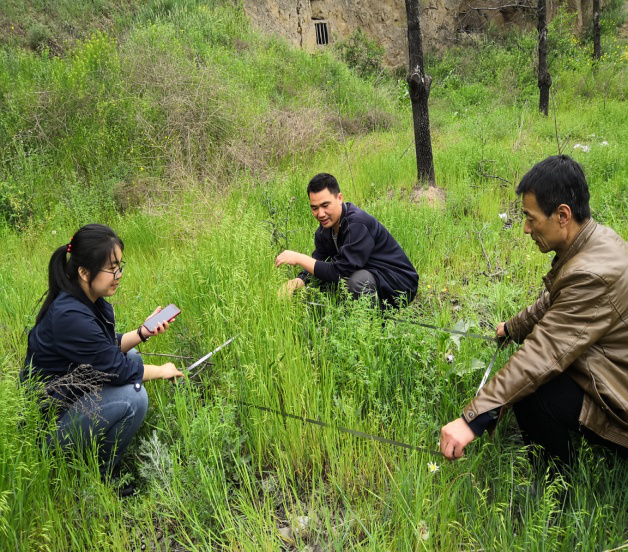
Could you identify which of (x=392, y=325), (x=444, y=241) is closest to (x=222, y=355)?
(x=392, y=325)

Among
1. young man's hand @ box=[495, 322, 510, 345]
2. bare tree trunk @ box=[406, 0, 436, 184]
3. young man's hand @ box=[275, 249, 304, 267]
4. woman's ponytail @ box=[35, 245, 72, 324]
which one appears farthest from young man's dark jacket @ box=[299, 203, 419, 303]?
bare tree trunk @ box=[406, 0, 436, 184]

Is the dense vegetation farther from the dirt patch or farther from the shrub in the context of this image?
the shrub

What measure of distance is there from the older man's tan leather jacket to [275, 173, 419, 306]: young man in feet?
4.76

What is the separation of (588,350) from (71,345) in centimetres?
236

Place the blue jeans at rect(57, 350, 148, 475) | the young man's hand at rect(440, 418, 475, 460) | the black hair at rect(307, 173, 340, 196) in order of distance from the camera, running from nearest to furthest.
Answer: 1. the young man's hand at rect(440, 418, 475, 460)
2. the blue jeans at rect(57, 350, 148, 475)
3. the black hair at rect(307, 173, 340, 196)

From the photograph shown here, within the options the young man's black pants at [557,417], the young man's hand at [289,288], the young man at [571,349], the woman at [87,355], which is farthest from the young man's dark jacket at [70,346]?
the young man's black pants at [557,417]

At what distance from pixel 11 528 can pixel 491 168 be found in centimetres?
643

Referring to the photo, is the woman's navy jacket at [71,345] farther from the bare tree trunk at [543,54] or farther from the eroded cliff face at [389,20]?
the eroded cliff face at [389,20]

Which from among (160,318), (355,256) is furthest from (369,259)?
(160,318)

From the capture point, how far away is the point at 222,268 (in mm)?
3502

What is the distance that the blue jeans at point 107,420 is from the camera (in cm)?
232

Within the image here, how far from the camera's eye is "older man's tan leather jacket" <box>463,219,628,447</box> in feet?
6.37

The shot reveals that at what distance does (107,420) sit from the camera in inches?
93.0

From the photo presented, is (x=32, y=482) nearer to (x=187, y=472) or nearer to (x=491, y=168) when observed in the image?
(x=187, y=472)
